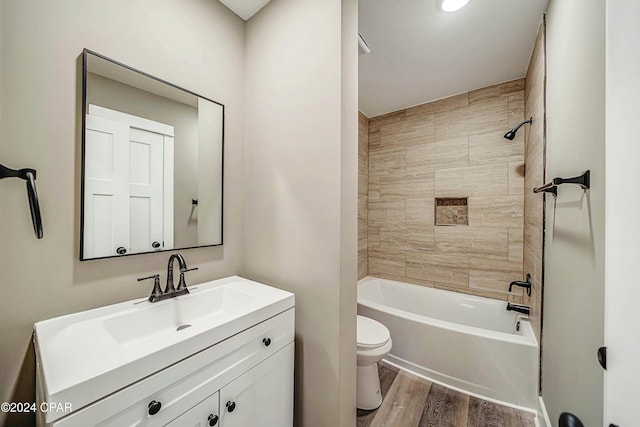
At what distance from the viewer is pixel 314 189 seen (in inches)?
46.5

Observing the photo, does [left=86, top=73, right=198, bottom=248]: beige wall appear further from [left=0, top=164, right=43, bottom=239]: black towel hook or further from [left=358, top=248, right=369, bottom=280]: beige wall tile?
[left=358, top=248, right=369, bottom=280]: beige wall tile

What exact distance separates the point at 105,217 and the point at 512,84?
3216 millimetres

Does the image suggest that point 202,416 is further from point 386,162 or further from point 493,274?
point 386,162

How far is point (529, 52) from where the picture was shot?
1.80 meters

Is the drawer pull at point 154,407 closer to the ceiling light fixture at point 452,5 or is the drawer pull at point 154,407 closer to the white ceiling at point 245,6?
the white ceiling at point 245,6

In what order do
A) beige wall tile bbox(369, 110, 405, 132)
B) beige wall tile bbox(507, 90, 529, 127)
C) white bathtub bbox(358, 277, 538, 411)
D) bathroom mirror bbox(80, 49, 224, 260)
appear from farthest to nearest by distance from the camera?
beige wall tile bbox(369, 110, 405, 132) → beige wall tile bbox(507, 90, 529, 127) → white bathtub bbox(358, 277, 538, 411) → bathroom mirror bbox(80, 49, 224, 260)

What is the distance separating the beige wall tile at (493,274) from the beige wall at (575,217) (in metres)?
0.85

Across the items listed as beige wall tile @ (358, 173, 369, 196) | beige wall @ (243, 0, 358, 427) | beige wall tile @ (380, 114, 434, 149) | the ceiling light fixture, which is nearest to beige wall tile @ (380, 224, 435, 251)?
beige wall tile @ (358, 173, 369, 196)

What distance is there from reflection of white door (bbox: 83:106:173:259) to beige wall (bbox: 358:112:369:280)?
211 cm

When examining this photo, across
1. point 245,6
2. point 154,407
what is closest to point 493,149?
point 245,6

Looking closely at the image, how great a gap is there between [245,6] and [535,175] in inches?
90.4

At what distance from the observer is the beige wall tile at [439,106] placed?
244 centimetres

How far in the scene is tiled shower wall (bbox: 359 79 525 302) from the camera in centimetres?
221

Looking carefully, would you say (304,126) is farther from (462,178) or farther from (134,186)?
(462,178)
